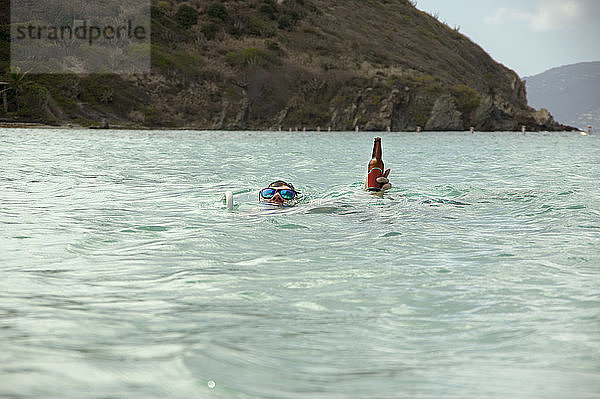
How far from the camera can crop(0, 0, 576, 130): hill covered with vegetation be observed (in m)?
71.5

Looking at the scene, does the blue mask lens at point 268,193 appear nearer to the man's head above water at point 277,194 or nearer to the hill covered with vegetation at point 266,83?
the man's head above water at point 277,194

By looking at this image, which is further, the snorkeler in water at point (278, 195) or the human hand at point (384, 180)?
the human hand at point (384, 180)

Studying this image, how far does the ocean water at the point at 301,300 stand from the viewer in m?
3.79

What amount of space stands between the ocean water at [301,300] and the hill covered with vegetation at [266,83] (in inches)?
2137

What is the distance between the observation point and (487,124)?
87.1m

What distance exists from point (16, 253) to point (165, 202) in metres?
5.14

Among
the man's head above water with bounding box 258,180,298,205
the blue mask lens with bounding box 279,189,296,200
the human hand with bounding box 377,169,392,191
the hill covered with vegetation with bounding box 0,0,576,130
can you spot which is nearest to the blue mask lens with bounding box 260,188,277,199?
the man's head above water with bounding box 258,180,298,205

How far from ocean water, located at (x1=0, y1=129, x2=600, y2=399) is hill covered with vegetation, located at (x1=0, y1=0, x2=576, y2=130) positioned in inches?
2137

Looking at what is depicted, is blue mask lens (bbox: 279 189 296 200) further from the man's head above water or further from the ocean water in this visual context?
the ocean water

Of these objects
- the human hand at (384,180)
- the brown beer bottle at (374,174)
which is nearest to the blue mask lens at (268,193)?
the brown beer bottle at (374,174)

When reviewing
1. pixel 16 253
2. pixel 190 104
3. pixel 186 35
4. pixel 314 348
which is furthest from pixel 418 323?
pixel 186 35

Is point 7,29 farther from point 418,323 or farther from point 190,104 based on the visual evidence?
point 418,323

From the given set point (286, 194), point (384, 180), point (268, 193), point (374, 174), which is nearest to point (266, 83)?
Result: point (374, 174)

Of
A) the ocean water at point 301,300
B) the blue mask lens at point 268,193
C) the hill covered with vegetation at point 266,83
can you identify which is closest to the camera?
the ocean water at point 301,300
